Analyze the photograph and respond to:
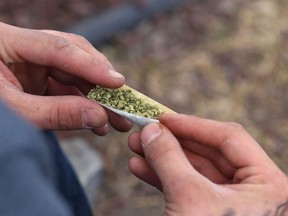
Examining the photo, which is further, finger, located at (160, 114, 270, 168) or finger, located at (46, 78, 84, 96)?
finger, located at (46, 78, 84, 96)

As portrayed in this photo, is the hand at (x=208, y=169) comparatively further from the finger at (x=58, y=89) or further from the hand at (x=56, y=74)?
the finger at (x=58, y=89)

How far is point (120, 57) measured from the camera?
2.71 m

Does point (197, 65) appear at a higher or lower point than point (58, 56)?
lower

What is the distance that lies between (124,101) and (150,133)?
135mm

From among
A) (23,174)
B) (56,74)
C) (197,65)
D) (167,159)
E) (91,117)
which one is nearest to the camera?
(23,174)

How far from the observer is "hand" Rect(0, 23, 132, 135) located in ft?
3.87

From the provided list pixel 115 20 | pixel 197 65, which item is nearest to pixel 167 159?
pixel 197 65

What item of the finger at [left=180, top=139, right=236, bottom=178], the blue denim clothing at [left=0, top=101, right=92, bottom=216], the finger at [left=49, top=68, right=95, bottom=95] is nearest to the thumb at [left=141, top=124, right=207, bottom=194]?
the finger at [left=180, top=139, right=236, bottom=178]

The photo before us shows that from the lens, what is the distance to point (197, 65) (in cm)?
269

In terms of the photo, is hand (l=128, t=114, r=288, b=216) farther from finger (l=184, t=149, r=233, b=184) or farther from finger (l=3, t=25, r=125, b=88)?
finger (l=3, t=25, r=125, b=88)

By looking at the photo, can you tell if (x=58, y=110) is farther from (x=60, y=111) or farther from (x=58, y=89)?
(x=58, y=89)

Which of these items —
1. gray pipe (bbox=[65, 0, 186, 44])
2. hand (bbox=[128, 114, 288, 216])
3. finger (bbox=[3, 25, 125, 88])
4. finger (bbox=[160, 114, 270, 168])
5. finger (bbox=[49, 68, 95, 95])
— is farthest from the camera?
gray pipe (bbox=[65, 0, 186, 44])

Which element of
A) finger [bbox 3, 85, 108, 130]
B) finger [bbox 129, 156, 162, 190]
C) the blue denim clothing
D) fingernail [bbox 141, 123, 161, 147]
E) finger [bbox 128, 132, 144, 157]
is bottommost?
finger [bbox 129, 156, 162, 190]

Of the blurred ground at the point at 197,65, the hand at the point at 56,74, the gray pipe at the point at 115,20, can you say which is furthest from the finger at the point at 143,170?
the gray pipe at the point at 115,20
